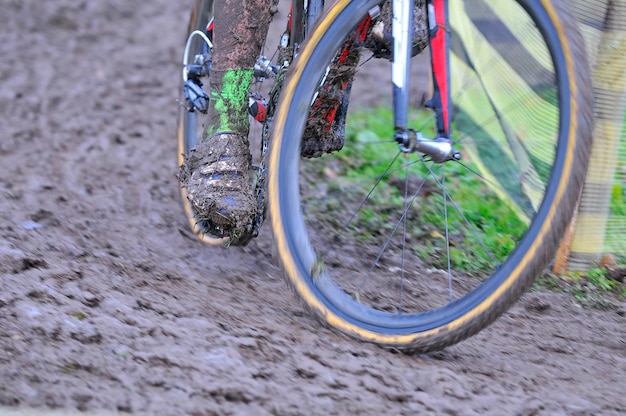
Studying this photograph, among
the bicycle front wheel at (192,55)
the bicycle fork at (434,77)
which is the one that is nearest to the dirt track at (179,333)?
the bicycle front wheel at (192,55)

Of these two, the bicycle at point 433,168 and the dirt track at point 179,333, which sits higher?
the bicycle at point 433,168

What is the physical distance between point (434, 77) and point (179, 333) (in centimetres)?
89

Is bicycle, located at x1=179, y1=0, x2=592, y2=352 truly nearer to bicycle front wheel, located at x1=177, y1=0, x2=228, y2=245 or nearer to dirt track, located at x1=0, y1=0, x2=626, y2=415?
bicycle front wheel, located at x1=177, y1=0, x2=228, y2=245

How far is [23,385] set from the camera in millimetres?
1741

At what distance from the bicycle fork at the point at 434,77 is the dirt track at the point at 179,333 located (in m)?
0.51

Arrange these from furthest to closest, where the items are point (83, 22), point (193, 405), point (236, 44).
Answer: point (83, 22)
point (236, 44)
point (193, 405)

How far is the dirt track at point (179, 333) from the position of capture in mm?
1778

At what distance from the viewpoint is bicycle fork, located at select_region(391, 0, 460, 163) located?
81.0 inches

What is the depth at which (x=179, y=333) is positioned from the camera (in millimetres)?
2037

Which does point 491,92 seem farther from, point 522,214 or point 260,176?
point 260,176

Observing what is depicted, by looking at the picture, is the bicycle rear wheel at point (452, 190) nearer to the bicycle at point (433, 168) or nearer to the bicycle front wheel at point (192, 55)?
the bicycle at point (433, 168)

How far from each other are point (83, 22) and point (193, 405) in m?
4.74

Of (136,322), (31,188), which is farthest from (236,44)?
(31,188)

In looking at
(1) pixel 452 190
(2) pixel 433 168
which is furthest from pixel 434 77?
(1) pixel 452 190
